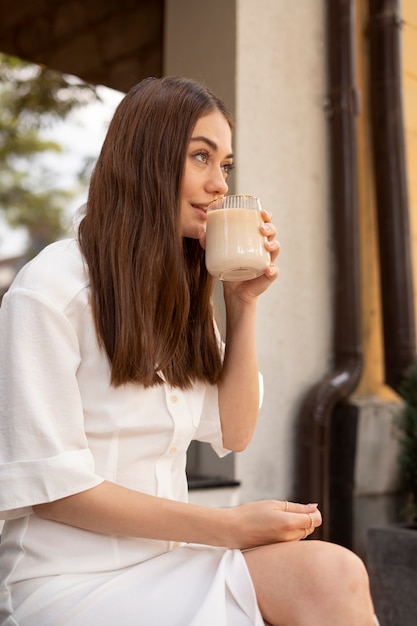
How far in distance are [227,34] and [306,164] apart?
25.2 inches

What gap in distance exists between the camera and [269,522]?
154cm

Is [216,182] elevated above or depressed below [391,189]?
below

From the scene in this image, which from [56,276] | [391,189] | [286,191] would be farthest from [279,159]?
[56,276]

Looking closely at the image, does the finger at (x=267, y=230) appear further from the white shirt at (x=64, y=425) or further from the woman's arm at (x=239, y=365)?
the white shirt at (x=64, y=425)

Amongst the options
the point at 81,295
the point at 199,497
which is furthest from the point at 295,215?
the point at 81,295

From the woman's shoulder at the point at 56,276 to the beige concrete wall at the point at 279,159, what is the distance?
1.90m

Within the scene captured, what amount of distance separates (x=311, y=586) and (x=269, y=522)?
127 millimetres

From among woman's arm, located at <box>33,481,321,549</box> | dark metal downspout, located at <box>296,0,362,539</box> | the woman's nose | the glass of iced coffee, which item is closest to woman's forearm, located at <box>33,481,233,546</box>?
woman's arm, located at <box>33,481,321,549</box>

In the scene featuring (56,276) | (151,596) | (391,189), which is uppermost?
(391,189)

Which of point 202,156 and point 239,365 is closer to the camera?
point 202,156

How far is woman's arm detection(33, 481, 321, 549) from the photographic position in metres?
1.54

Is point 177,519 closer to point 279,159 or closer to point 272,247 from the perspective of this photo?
point 272,247

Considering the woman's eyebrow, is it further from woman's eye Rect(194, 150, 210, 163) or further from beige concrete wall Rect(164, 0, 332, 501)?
beige concrete wall Rect(164, 0, 332, 501)

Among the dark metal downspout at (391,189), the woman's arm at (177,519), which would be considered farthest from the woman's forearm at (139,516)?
the dark metal downspout at (391,189)
